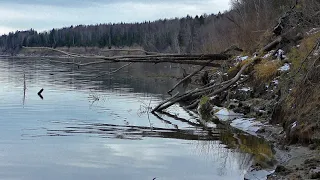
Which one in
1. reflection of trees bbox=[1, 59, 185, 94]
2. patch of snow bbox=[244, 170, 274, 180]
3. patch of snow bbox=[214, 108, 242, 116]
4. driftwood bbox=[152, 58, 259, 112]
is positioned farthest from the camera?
reflection of trees bbox=[1, 59, 185, 94]

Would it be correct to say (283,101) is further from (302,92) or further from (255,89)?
(255,89)

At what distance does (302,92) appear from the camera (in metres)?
14.4

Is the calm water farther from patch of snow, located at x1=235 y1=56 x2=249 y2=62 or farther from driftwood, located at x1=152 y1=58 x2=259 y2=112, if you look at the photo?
patch of snow, located at x1=235 y1=56 x2=249 y2=62

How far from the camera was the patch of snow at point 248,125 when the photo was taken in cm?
1745

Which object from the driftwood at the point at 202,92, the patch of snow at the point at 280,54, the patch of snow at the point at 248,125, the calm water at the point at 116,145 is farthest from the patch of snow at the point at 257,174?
the patch of snow at the point at 280,54

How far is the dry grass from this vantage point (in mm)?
21469

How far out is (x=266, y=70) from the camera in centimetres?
2205

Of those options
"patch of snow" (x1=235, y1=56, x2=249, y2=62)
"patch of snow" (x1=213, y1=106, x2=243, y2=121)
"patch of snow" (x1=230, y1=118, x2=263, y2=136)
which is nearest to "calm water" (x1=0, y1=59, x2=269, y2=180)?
"patch of snow" (x1=230, y1=118, x2=263, y2=136)

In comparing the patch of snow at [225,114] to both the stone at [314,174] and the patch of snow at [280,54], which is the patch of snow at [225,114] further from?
the stone at [314,174]

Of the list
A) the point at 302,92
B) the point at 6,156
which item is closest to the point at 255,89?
the point at 302,92

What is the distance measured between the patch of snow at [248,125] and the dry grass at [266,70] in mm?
3224

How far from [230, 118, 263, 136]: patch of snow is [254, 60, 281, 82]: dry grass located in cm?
322

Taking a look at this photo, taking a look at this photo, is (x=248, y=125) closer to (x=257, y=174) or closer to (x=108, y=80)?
(x=257, y=174)

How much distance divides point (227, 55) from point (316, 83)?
44.2 feet
